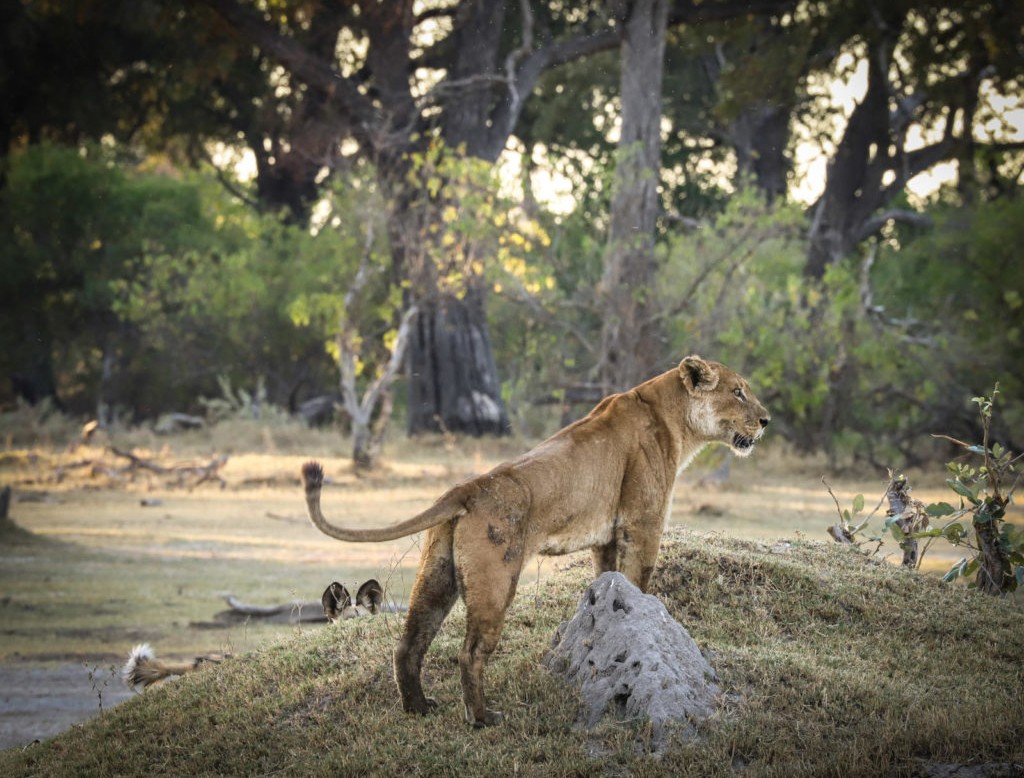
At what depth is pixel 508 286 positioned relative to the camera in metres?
23.2

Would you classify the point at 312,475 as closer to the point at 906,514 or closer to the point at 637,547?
the point at 637,547

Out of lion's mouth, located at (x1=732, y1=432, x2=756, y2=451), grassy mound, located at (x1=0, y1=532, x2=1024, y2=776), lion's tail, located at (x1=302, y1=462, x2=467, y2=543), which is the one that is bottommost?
grassy mound, located at (x1=0, y1=532, x2=1024, y2=776)

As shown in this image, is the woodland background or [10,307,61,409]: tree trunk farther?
[10,307,61,409]: tree trunk

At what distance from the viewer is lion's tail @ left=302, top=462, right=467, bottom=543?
623 cm

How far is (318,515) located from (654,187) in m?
18.4

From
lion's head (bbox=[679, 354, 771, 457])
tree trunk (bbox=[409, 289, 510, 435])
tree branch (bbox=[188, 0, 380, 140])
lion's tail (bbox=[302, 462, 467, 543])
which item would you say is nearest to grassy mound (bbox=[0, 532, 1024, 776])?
lion's tail (bbox=[302, 462, 467, 543])

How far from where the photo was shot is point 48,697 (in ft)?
33.2

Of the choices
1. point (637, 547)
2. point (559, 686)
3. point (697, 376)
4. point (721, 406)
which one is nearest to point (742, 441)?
point (721, 406)

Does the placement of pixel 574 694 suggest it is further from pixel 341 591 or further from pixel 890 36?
pixel 890 36

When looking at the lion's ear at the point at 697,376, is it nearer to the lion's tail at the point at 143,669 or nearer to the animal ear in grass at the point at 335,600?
the animal ear in grass at the point at 335,600

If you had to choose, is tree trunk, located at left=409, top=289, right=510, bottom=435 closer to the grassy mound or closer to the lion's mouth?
the grassy mound

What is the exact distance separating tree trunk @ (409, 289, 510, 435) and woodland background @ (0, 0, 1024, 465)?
3.0 inches

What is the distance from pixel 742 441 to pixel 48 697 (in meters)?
5.51

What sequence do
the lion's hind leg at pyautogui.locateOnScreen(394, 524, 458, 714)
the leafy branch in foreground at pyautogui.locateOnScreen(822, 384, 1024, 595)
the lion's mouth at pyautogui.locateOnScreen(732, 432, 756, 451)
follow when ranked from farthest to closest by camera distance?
the leafy branch in foreground at pyautogui.locateOnScreen(822, 384, 1024, 595), the lion's mouth at pyautogui.locateOnScreen(732, 432, 756, 451), the lion's hind leg at pyautogui.locateOnScreen(394, 524, 458, 714)
